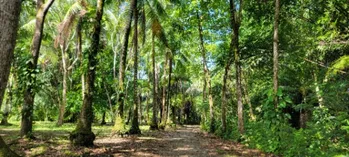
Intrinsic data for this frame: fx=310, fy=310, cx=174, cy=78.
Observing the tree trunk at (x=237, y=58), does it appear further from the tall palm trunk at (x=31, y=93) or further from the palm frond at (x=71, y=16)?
the palm frond at (x=71, y=16)

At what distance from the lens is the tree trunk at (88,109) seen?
33.5 feet

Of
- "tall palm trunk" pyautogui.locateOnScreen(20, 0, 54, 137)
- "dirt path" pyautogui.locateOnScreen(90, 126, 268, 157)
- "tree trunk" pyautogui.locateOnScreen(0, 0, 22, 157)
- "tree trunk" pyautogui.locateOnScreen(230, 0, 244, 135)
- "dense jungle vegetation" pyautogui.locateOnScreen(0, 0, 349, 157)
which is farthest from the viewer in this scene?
"tree trunk" pyautogui.locateOnScreen(230, 0, 244, 135)

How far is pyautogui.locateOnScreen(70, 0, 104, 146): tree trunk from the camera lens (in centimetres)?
1022

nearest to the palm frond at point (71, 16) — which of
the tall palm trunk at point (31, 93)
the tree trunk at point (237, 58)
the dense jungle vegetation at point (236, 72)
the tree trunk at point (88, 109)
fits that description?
the dense jungle vegetation at point (236, 72)

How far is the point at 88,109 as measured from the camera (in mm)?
10633

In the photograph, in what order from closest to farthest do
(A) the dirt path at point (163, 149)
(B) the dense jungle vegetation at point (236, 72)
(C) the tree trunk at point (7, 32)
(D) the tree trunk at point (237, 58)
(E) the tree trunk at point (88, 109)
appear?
(C) the tree trunk at point (7, 32) → (B) the dense jungle vegetation at point (236, 72) → (A) the dirt path at point (163, 149) → (E) the tree trunk at point (88, 109) → (D) the tree trunk at point (237, 58)

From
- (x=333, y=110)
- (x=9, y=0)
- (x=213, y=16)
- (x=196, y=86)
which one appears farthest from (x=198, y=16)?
(x=196, y=86)

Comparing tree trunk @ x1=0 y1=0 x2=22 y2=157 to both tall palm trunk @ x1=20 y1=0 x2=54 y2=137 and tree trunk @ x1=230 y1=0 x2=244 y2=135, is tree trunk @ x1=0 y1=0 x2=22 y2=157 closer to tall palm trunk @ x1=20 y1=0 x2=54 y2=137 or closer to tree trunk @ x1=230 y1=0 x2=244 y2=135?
tall palm trunk @ x1=20 y1=0 x2=54 y2=137

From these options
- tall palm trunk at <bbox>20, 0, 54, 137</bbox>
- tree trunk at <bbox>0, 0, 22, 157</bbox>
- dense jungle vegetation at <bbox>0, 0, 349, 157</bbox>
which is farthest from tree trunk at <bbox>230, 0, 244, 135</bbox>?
tree trunk at <bbox>0, 0, 22, 157</bbox>

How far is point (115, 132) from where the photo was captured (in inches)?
628

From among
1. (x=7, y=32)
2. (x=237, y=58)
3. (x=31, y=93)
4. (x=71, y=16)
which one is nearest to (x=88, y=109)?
(x=31, y=93)

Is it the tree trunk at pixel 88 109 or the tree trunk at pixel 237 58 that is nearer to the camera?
the tree trunk at pixel 88 109

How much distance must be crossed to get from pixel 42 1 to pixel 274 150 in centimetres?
1074

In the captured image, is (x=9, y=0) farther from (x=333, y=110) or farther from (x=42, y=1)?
(x=333, y=110)
